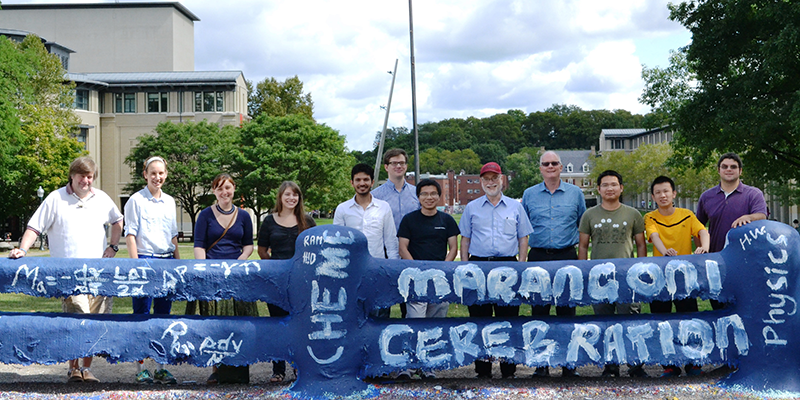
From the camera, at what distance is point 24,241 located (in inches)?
189

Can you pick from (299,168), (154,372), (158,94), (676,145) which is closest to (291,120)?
(299,168)

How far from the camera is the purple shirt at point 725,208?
5.50m

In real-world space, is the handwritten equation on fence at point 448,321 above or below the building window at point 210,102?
below

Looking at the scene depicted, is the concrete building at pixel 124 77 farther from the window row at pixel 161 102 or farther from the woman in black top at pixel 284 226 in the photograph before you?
the woman in black top at pixel 284 226

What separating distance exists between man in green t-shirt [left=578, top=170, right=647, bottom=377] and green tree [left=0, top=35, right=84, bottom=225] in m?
30.5

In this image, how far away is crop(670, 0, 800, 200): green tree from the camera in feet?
61.8

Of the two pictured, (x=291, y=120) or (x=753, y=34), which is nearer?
(x=753, y=34)

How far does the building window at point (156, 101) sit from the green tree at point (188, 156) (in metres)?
12.3

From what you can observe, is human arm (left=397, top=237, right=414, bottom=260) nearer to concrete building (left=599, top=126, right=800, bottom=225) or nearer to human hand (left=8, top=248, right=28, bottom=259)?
human hand (left=8, top=248, right=28, bottom=259)

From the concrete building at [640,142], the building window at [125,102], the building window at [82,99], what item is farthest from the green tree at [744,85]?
the building window at [82,99]

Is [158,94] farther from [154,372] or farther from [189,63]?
[154,372]

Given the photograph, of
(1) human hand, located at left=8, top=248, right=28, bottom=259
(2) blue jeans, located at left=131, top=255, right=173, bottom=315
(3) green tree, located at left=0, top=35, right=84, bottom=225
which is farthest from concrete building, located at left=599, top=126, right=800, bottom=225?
(1) human hand, located at left=8, top=248, right=28, bottom=259

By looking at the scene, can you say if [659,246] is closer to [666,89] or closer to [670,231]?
[670,231]

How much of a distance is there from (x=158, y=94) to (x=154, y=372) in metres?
56.0
